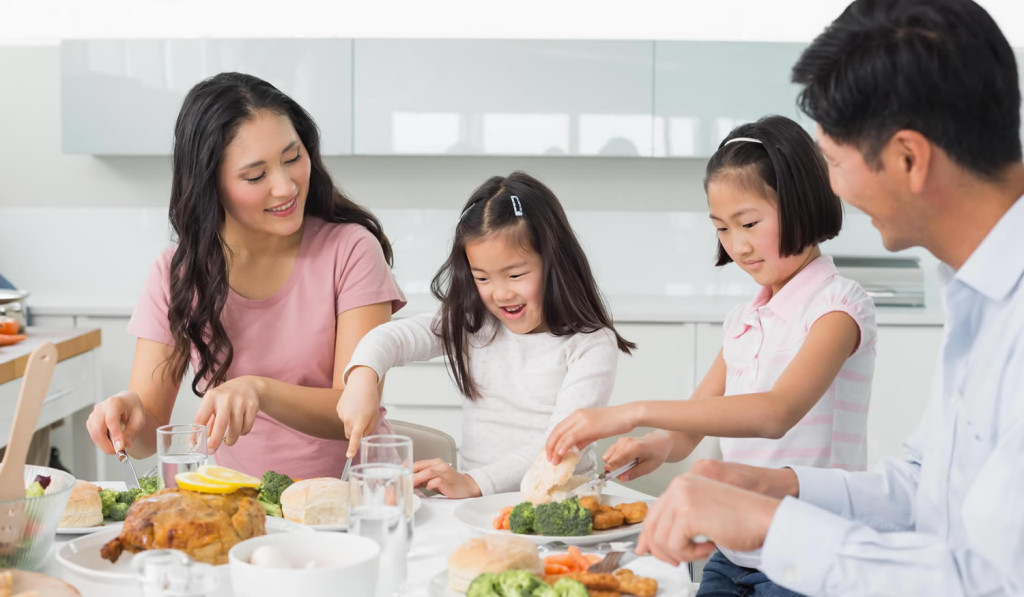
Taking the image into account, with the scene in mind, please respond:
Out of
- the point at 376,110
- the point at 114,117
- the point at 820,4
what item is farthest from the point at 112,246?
the point at 820,4

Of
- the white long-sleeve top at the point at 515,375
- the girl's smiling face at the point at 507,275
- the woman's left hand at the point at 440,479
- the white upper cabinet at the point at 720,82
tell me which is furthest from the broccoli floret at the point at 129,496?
the white upper cabinet at the point at 720,82

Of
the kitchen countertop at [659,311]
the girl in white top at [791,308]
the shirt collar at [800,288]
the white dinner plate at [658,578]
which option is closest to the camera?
the white dinner plate at [658,578]

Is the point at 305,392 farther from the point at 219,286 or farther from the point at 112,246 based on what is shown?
the point at 112,246

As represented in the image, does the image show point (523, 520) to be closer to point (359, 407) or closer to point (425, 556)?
point (425, 556)

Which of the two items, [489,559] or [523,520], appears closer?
[489,559]

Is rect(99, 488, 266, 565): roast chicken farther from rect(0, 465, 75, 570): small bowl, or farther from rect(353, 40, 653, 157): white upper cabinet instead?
rect(353, 40, 653, 157): white upper cabinet

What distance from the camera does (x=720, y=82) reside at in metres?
3.83

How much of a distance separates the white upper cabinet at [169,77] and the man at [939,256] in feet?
9.81

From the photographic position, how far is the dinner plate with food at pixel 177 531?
1.04 metres

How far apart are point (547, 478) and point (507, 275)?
0.56 meters

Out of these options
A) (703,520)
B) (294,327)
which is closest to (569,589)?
(703,520)

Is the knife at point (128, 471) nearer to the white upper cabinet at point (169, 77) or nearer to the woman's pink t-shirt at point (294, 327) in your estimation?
the woman's pink t-shirt at point (294, 327)

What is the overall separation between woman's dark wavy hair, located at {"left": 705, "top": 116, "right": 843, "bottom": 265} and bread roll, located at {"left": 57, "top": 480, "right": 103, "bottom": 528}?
3.77ft

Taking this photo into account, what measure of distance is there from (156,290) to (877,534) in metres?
1.49
